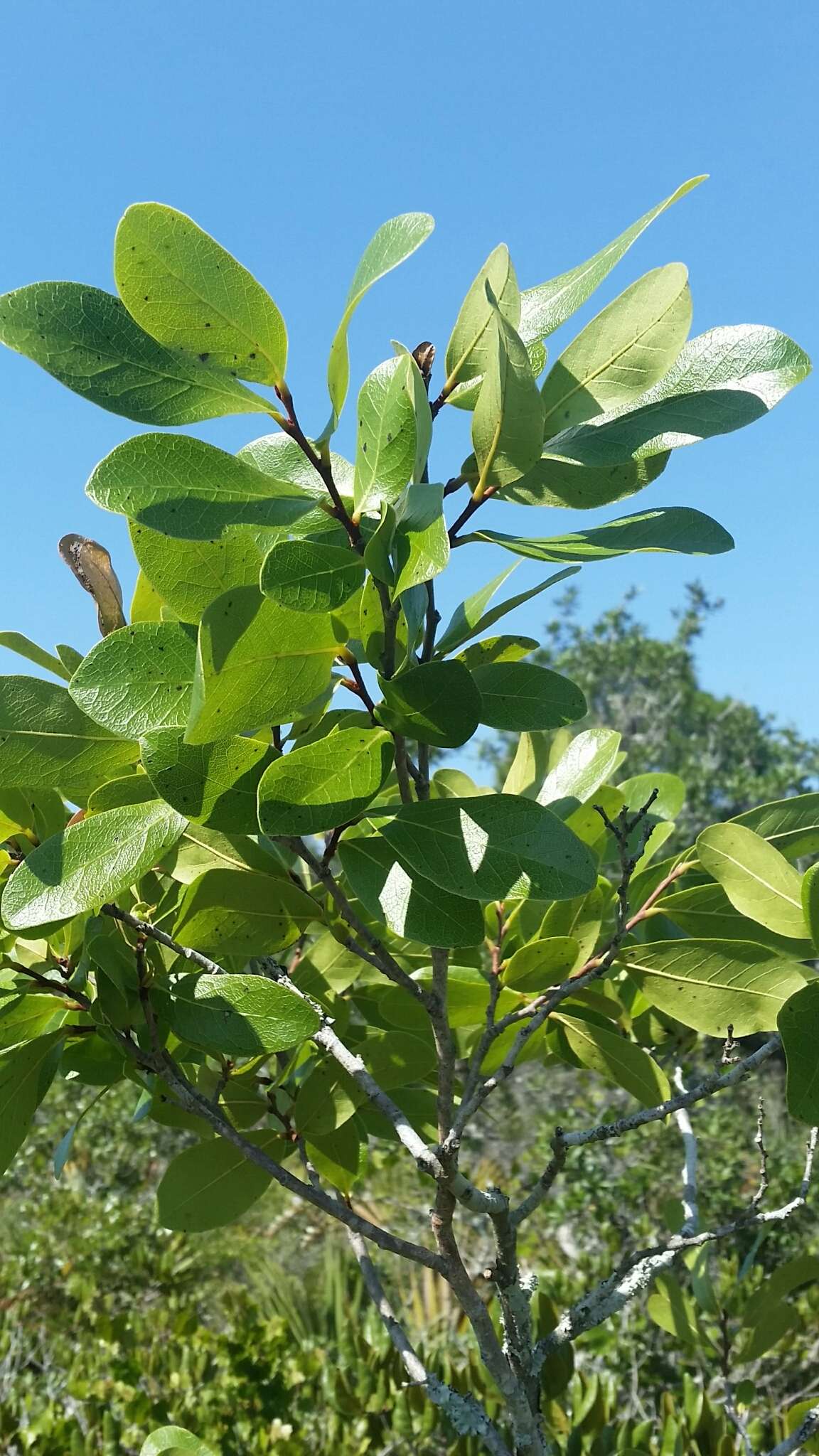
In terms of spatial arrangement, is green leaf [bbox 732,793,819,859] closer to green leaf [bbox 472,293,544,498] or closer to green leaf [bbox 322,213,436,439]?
green leaf [bbox 472,293,544,498]

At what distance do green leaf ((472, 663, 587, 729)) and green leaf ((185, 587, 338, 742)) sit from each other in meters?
0.11

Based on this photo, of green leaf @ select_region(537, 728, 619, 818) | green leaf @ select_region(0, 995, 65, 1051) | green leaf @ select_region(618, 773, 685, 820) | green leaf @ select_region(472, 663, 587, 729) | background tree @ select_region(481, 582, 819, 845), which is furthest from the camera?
background tree @ select_region(481, 582, 819, 845)

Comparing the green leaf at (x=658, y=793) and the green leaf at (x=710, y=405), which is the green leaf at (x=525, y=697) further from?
the green leaf at (x=658, y=793)

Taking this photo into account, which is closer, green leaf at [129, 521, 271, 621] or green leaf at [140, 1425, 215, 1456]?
green leaf at [129, 521, 271, 621]

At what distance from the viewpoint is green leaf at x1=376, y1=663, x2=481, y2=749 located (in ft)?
2.10

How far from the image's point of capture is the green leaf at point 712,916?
921mm

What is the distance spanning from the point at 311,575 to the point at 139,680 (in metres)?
0.14

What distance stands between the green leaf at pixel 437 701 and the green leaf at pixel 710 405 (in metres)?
0.20

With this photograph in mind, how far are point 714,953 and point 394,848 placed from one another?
320 millimetres

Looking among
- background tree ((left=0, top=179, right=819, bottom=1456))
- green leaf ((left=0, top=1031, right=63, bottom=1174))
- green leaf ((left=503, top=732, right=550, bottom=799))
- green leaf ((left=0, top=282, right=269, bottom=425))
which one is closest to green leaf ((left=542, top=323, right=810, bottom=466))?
background tree ((left=0, top=179, right=819, bottom=1456))

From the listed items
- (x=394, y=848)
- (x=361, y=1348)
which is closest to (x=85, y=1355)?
(x=361, y=1348)

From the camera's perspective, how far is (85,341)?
674mm

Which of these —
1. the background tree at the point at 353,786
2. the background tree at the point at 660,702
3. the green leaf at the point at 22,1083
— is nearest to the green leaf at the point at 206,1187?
the background tree at the point at 353,786

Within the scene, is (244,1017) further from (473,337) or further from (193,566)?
(473,337)
